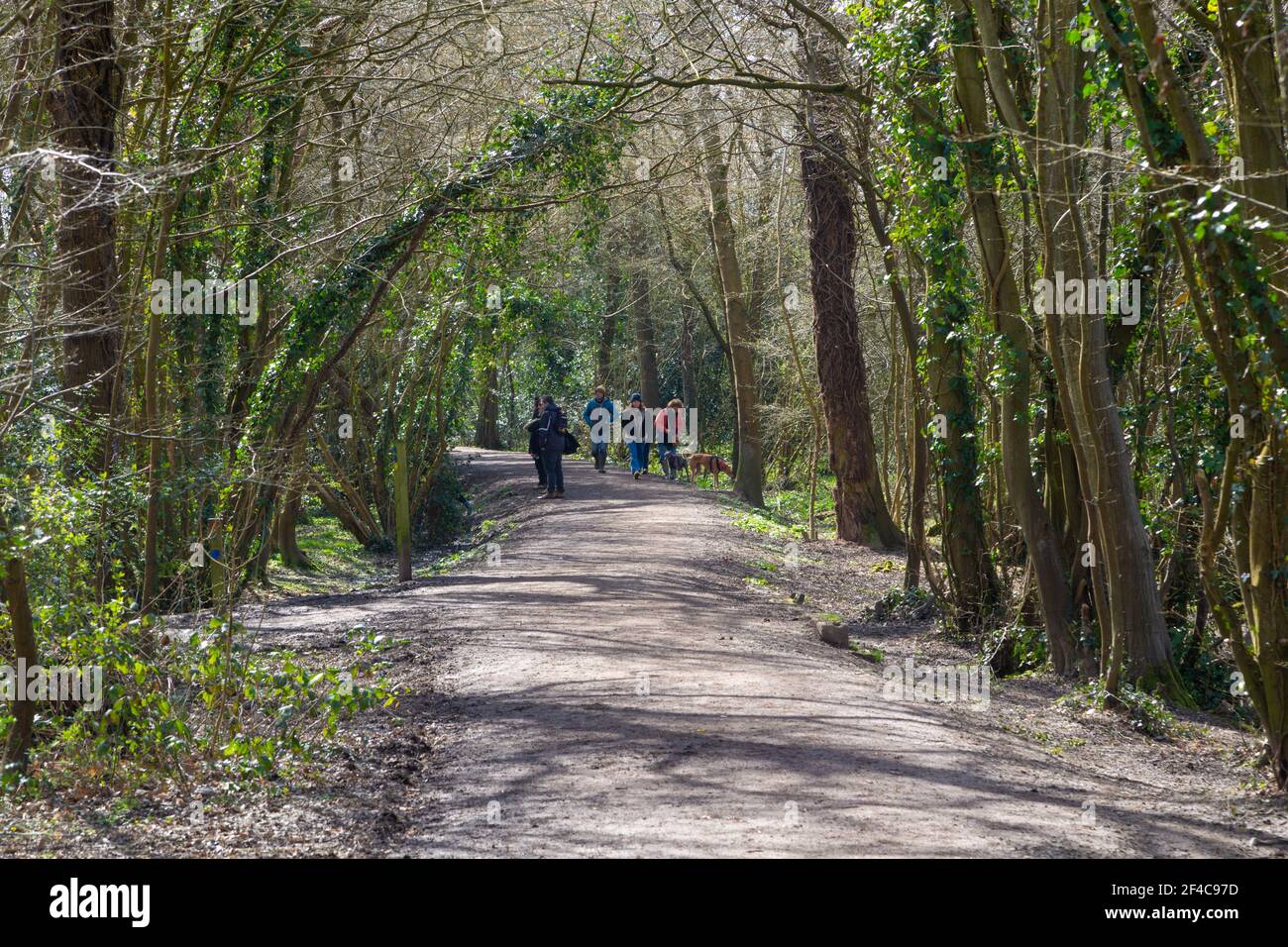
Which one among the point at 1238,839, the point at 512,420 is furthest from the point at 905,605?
the point at 512,420

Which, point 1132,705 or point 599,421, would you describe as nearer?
point 1132,705

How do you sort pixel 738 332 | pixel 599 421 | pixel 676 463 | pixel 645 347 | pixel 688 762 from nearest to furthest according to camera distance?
pixel 688 762 → pixel 738 332 → pixel 599 421 → pixel 676 463 → pixel 645 347

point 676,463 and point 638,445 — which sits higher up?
point 638,445

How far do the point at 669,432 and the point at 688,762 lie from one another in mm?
21907

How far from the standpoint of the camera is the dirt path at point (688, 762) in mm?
6012

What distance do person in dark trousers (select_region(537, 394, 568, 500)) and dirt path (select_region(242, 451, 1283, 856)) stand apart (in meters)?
8.98

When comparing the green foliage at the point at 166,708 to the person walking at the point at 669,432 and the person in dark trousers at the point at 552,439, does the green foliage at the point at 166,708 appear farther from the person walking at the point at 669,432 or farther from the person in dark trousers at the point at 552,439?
the person walking at the point at 669,432

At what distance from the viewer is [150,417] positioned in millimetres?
10641

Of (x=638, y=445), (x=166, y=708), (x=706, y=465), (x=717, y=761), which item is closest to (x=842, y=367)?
(x=638, y=445)

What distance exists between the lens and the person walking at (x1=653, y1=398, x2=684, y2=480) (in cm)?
2839

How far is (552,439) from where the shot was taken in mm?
23078

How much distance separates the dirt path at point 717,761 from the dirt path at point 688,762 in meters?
0.02

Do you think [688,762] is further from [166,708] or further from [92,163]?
[92,163]

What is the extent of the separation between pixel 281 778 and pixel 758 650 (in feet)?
16.0
